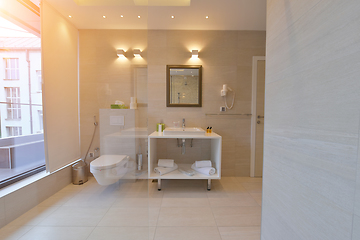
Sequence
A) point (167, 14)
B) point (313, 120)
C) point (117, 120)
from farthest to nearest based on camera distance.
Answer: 1. point (167, 14)
2. point (117, 120)
3. point (313, 120)

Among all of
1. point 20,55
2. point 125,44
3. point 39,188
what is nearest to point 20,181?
point 39,188

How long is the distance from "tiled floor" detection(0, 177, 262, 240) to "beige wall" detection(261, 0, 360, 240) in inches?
31.3

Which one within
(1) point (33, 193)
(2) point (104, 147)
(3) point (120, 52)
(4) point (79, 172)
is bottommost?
(1) point (33, 193)

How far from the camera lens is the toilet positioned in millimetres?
990

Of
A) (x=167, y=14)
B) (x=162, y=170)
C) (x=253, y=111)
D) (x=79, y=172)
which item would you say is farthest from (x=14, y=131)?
(x=253, y=111)

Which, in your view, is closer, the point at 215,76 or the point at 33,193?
the point at 33,193

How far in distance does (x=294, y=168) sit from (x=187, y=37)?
2.37m

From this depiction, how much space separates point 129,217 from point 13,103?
3.50 feet

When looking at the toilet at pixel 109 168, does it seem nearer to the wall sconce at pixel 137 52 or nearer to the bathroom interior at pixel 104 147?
the bathroom interior at pixel 104 147

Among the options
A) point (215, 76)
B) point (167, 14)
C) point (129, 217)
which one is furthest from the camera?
point (215, 76)

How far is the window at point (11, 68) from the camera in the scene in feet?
2.86

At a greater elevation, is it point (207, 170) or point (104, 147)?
point (104, 147)

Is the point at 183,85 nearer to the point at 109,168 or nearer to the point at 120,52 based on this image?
the point at 120,52

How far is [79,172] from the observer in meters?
0.97
